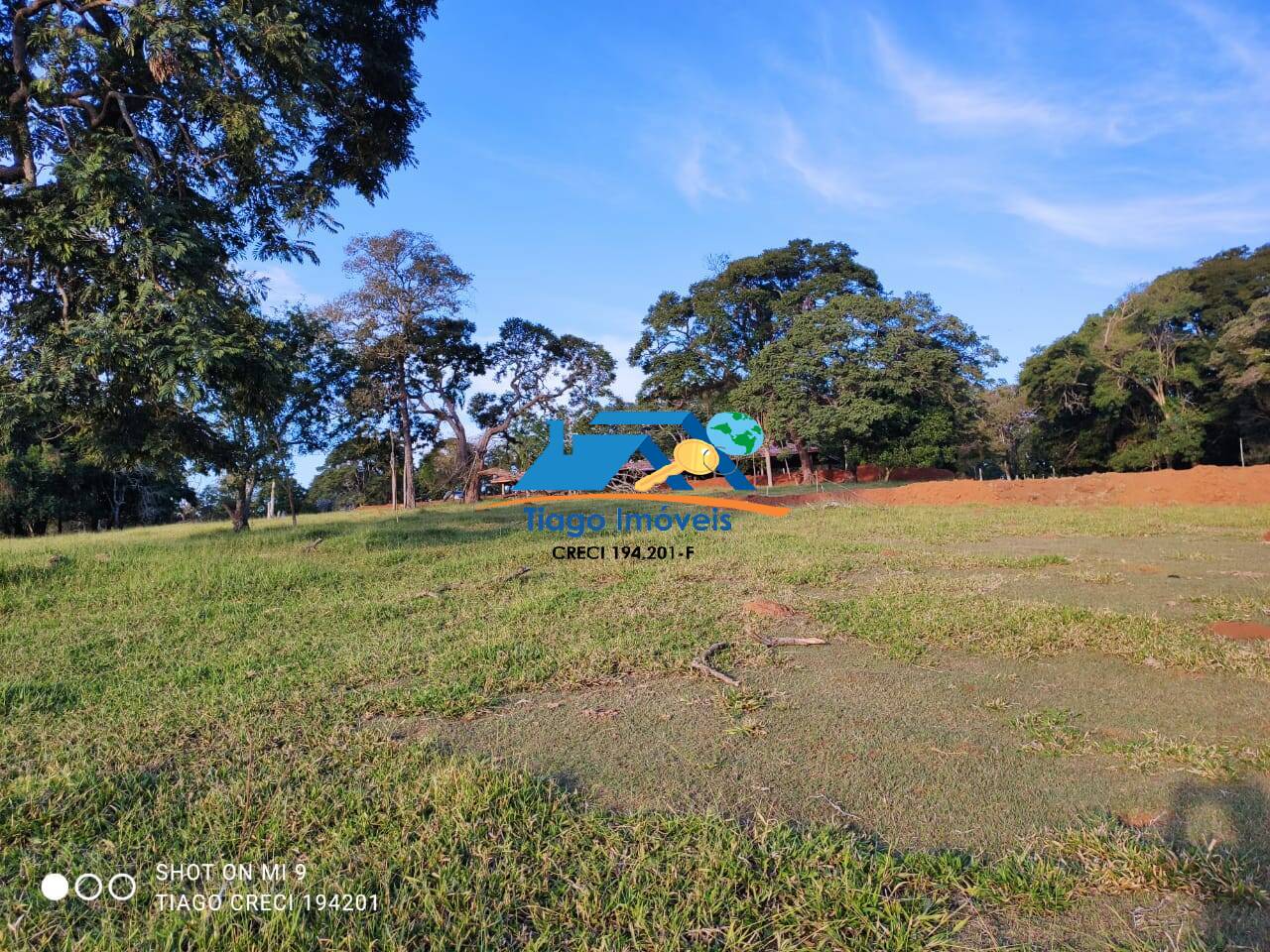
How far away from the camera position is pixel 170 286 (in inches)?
229

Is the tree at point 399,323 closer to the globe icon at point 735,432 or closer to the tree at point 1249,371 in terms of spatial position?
the globe icon at point 735,432

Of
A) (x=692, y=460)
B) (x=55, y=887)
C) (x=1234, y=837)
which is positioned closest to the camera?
(x=55, y=887)

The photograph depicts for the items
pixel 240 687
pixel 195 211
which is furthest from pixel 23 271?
pixel 240 687

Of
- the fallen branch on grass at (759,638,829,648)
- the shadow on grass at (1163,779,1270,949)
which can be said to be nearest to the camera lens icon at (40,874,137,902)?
the shadow on grass at (1163,779,1270,949)

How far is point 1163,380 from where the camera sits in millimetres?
24438

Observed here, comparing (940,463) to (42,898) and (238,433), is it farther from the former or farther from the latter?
(42,898)

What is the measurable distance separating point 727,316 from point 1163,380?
15.8 m

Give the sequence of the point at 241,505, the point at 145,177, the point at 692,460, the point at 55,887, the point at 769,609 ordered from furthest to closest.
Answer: the point at 692,460 → the point at 241,505 → the point at 145,177 → the point at 769,609 → the point at 55,887

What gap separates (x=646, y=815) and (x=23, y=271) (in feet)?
24.4

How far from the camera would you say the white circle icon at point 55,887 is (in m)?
1.75

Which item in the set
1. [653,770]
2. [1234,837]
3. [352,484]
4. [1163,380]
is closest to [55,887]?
[653,770]

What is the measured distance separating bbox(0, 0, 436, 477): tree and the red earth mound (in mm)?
12682

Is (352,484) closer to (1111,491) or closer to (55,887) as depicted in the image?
(1111,491)

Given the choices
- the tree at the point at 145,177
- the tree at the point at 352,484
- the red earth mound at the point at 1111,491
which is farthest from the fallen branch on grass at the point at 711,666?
the tree at the point at 352,484
